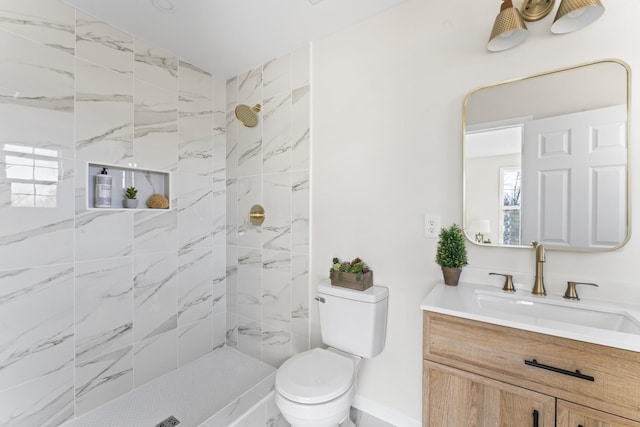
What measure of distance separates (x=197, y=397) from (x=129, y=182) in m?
1.52

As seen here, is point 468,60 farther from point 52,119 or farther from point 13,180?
point 13,180

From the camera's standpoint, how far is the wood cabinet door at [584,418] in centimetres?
80

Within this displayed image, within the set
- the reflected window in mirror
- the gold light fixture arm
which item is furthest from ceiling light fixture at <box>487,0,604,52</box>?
the reflected window in mirror

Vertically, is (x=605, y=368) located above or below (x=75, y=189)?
below

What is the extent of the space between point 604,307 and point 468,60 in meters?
1.22

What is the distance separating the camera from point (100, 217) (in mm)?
1710

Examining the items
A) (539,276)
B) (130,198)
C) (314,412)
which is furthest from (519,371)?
(130,198)

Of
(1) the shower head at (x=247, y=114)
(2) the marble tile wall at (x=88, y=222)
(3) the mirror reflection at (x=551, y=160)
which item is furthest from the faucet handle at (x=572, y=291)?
(1) the shower head at (x=247, y=114)

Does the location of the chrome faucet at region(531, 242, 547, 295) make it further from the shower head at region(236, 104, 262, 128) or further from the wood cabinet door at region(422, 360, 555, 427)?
the shower head at region(236, 104, 262, 128)

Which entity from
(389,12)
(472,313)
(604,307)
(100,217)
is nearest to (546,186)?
(604,307)

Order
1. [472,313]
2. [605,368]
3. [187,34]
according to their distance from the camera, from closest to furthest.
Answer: [605,368] → [472,313] → [187,34]

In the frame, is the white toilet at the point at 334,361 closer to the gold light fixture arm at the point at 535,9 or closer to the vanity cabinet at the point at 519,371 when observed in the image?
the vanity cabinet at the point at 519,371

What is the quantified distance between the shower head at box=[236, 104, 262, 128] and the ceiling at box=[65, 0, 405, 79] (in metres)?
0.38

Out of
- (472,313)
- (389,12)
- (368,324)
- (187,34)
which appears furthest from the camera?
(187,34)
